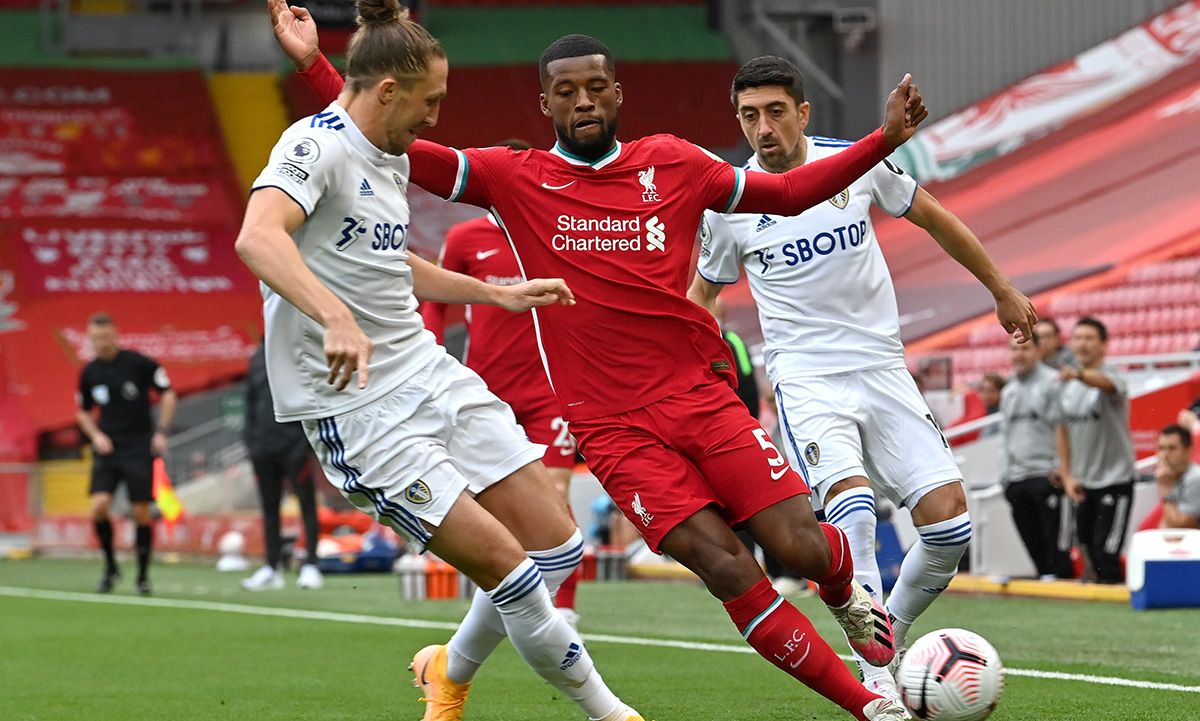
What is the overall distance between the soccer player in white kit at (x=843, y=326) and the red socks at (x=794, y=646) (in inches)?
48.1

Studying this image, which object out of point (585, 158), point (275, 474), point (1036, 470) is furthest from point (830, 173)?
point (275, 474)

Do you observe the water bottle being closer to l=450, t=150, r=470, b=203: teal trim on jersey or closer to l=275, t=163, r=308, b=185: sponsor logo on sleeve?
l=450, t=150, r=470, b=203: teal trim on jersey

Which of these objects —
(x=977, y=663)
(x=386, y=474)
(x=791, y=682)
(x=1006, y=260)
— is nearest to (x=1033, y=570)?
(x=791, y=682)

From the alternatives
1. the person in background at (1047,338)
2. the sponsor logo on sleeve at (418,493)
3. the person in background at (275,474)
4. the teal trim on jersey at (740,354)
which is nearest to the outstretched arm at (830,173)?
the sponsor logo on sleeve at (418,493)

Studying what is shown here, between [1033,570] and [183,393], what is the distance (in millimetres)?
16953

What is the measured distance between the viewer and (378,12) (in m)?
5.27

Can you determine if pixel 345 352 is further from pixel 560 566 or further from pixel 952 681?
pixel 952 681

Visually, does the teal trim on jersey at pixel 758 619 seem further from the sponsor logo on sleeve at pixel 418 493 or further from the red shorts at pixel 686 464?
the sponsor logo on sleeve at pixel 418 493

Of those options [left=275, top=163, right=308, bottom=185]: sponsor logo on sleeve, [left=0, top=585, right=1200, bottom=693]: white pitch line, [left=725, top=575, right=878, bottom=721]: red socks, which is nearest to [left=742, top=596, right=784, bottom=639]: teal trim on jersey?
[left=725, top=575, right=878, bottom=721]: red socks

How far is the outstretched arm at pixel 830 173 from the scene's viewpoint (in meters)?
5.34

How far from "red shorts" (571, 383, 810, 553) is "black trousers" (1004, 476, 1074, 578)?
27.1 ft

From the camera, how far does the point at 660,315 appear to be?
18.4 ft

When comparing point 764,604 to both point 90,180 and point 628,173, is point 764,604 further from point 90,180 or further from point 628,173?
point 90,180

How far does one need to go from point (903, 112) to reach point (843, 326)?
5.17 ft
